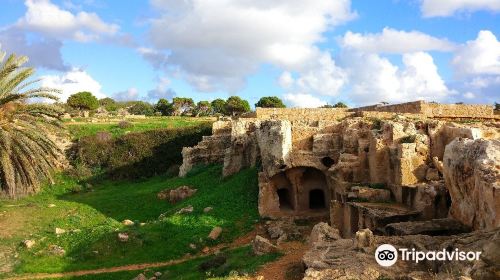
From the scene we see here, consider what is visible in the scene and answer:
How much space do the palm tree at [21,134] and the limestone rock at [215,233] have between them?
326 inches

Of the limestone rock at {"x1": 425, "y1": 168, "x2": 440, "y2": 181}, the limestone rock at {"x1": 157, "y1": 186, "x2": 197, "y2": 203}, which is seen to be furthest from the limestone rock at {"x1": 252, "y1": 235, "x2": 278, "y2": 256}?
the limestone rock at {"x1": 157, "y1": 186, "x2": 197, "y2": 203}

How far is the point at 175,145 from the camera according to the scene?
4800 centimetres

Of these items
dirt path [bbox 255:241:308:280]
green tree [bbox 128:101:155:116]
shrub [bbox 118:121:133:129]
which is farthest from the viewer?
green tree [bbox 128:101:155:116]

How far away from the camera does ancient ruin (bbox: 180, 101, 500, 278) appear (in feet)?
51.8

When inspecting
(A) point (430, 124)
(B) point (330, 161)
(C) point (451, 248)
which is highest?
(A) point (430, 124)

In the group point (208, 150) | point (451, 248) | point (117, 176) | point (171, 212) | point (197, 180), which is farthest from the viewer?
point (117, 176)

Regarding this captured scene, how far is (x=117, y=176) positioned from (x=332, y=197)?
25.2m

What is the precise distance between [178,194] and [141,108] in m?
84.7

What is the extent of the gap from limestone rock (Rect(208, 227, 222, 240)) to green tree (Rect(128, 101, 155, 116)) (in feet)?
279

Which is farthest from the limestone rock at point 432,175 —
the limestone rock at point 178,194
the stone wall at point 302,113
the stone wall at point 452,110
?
the limestone rock at point 178,194

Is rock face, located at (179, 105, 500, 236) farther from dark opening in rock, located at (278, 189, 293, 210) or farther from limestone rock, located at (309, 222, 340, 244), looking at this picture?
limestone rock, located at (309, 222, 340, 244)

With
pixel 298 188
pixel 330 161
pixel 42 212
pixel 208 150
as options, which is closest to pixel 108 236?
pixel 42 212

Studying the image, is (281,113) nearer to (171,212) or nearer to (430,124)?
(171,212)

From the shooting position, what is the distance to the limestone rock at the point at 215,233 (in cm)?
2394
